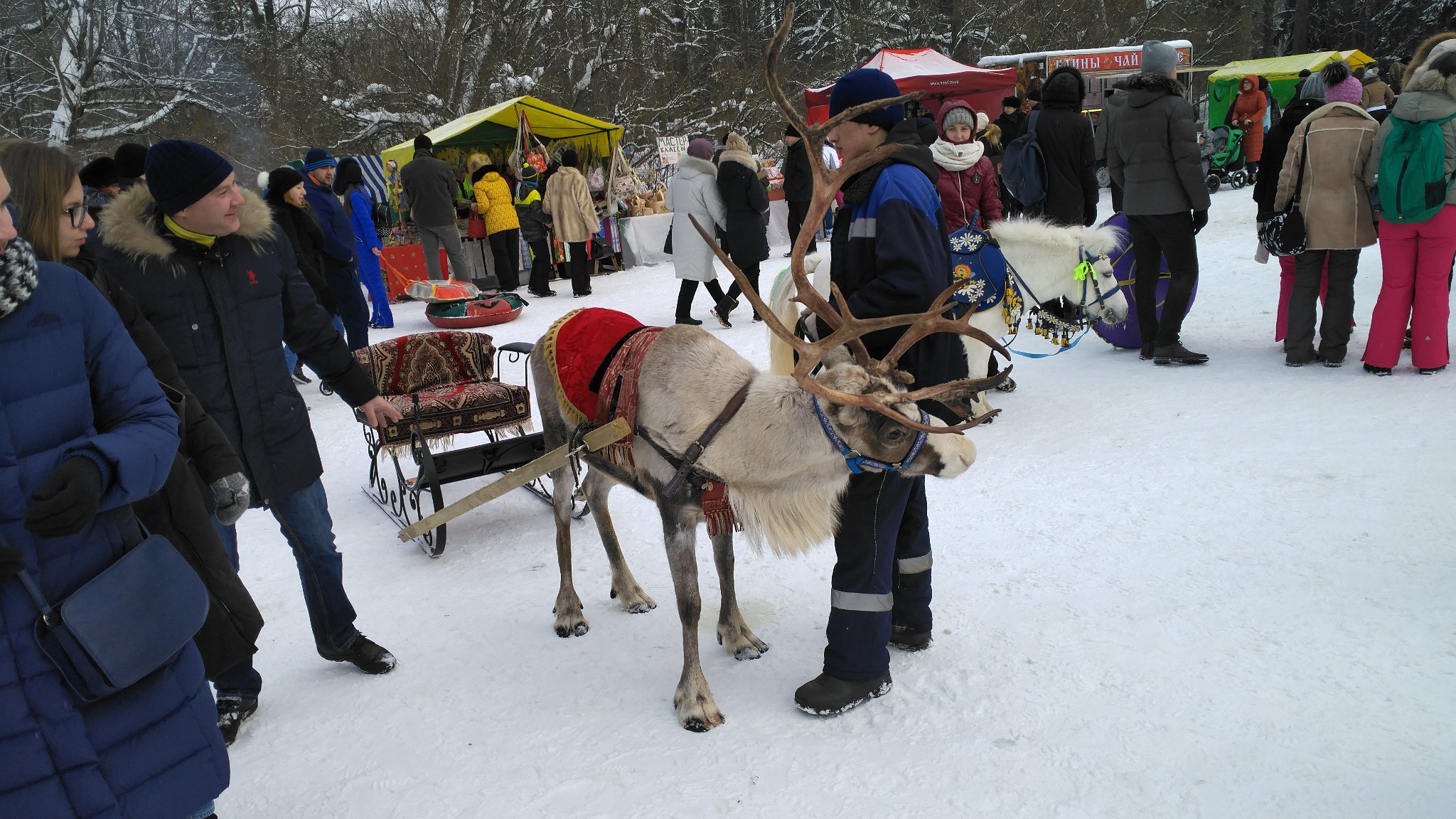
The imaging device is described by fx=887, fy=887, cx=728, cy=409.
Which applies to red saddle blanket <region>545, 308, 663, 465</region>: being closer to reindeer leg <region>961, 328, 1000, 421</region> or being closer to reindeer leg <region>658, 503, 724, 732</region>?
reindeer leg <region>658, 503, 724, 732</region>

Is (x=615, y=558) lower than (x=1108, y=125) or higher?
lower

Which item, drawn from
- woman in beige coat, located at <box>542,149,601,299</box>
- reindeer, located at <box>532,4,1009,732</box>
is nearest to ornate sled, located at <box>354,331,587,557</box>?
reindeer, located at <box>532,4,1009,732</box>

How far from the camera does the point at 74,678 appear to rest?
162 centimetres

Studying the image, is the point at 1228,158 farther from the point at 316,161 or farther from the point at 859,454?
the point at 859,454

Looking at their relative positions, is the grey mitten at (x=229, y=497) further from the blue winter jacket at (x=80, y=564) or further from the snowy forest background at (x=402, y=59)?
the snowy forest background at (x=402, y=59)

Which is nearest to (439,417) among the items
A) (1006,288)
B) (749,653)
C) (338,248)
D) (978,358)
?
(749,653)

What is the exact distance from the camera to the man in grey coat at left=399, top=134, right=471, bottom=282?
10.8m

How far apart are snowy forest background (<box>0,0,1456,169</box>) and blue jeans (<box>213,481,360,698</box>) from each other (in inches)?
663

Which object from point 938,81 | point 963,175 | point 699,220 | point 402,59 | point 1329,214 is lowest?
point 1329,214

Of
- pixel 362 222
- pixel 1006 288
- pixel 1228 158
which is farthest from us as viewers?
pixel 1228 158

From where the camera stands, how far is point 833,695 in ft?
9.29

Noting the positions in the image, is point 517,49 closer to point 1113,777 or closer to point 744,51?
point 744,51

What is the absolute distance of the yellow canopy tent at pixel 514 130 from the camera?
13.5m

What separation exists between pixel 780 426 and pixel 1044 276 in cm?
367
